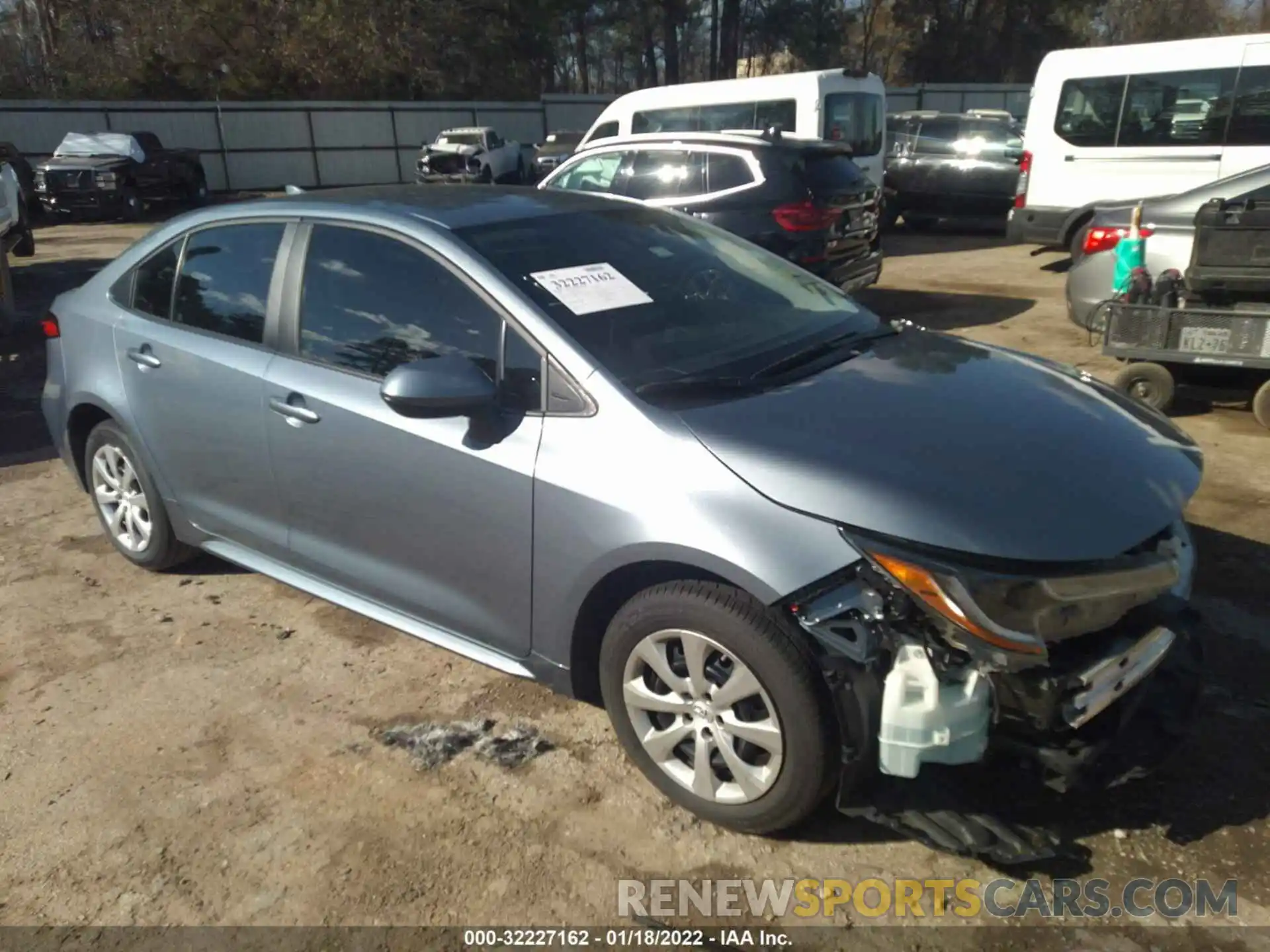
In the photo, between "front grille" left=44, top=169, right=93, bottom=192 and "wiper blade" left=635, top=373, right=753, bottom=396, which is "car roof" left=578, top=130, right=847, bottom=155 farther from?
"front grille" left=44, top=169, right=93, bottom=192

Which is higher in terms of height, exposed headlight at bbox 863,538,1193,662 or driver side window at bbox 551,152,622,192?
driver side window at bbox 551,152,622,192

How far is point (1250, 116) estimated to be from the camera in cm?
1033

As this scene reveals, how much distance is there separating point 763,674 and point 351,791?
4.52 ft

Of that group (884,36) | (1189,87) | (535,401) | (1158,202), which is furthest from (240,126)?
(884,36)

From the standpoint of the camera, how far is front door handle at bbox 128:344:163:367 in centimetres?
413

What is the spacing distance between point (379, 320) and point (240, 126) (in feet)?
87.1

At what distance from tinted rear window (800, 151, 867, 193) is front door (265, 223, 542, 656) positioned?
5.57 meters

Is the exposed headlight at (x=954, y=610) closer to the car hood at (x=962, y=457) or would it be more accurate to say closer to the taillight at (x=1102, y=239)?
the car hood at (x=962, y=457)

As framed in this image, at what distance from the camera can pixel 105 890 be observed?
8.98ft

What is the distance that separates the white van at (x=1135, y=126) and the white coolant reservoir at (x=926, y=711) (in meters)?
9.95

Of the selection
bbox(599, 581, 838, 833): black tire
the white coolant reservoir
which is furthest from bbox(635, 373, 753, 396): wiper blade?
the white coolant reservoir

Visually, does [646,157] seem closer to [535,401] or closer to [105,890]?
[535,401]

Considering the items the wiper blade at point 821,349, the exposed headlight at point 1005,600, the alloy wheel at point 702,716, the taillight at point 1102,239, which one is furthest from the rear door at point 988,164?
the alloy wheel at point 702,716

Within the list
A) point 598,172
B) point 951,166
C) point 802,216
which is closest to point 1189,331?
point 802,216
